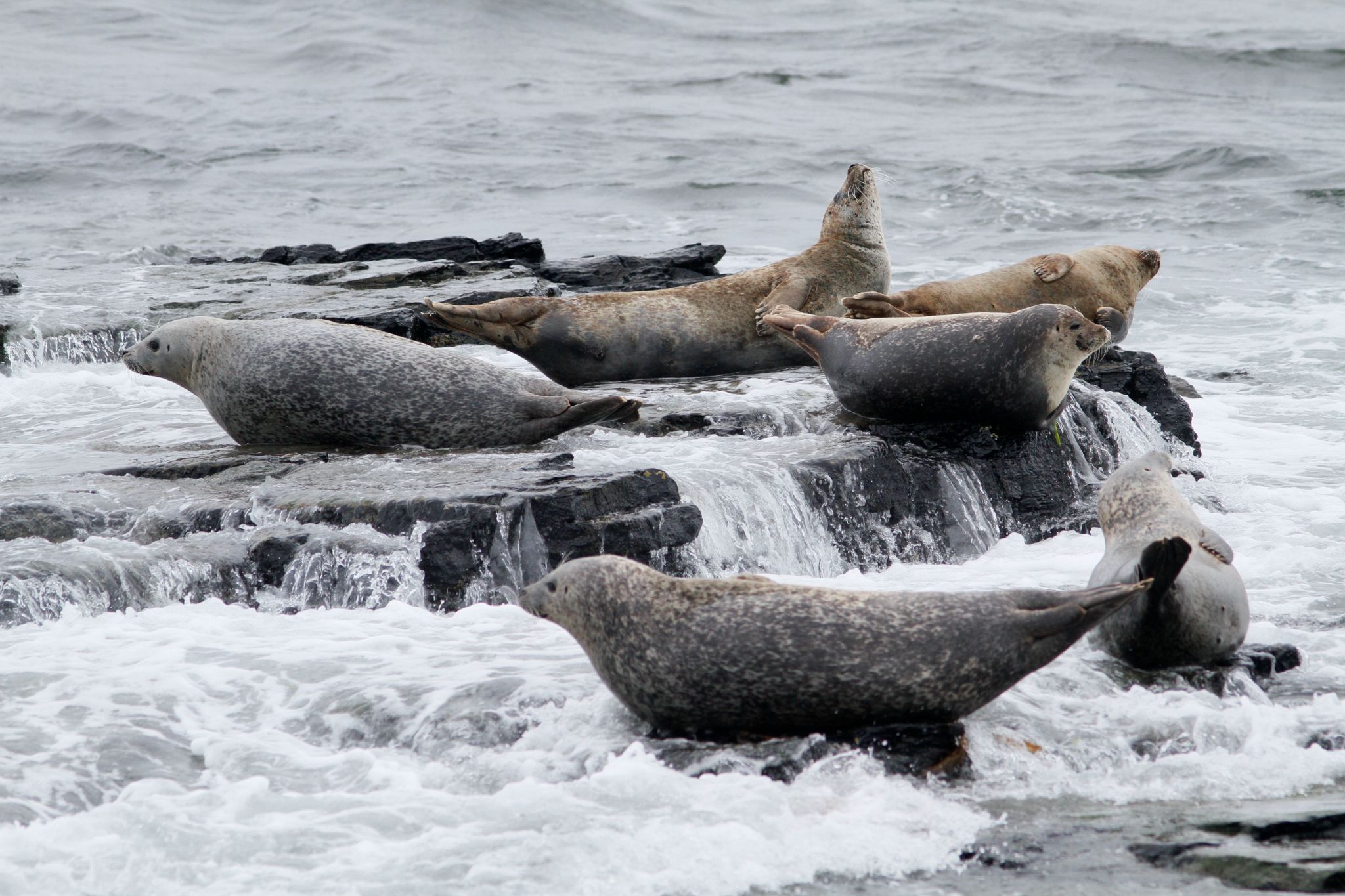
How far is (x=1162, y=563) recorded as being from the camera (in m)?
4.64

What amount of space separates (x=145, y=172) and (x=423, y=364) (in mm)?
13822

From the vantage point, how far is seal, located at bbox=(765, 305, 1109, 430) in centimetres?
688

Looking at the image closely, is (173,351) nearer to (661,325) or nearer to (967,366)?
(661,325)

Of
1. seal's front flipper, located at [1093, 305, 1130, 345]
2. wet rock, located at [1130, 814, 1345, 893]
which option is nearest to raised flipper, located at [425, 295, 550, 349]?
seal's front flipper, located at [1093, 305, 1130, 345]

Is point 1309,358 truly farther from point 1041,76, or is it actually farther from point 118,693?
point 1041,76

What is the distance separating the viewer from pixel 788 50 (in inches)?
1107

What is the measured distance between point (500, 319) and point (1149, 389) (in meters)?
3.55

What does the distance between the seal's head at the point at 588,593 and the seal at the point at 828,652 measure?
3.2 inches

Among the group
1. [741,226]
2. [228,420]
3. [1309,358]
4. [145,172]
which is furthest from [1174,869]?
[145,172]

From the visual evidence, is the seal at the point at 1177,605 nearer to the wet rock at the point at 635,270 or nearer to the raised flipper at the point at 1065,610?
the raised flipper at the point at 1065,610

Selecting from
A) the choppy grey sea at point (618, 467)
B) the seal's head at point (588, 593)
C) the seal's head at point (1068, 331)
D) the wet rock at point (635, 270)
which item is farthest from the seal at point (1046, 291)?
the seal's head at point (588, 593)

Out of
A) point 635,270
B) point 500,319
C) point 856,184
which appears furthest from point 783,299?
point 635,270

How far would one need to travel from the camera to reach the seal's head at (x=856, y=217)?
9633 mm

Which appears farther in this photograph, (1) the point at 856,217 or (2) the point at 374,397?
(1) the point at 856,217
